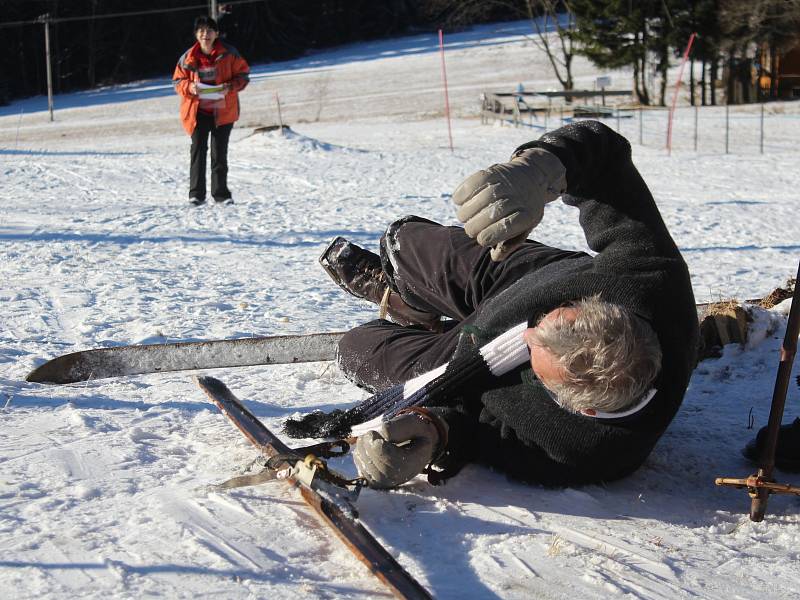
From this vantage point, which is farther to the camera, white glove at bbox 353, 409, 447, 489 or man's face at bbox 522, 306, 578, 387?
white glove at bbox 353, 409, 447, 489

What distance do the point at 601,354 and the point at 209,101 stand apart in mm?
7110

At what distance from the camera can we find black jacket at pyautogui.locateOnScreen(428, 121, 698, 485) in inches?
95.3

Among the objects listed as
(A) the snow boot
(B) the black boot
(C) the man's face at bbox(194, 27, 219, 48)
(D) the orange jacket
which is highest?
(C) the man's face at bbox(194, 27, 219, 48)

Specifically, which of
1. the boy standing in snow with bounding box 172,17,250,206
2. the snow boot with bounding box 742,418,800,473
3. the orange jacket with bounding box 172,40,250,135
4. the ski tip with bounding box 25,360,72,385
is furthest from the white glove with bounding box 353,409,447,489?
the orange jacket with bounding box 172,40,250,135

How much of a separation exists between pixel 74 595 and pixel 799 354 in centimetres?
281

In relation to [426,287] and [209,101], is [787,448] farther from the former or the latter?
[209,101]

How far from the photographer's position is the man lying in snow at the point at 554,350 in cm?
225

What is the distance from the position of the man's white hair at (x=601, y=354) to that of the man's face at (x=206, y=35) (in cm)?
697

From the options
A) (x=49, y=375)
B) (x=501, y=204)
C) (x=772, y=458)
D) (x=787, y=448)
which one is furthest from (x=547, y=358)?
(x=49, y=375)

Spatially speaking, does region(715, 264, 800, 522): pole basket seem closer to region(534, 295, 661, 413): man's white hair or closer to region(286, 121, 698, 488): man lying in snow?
region(286, 121, 698, 488): man lying in snow

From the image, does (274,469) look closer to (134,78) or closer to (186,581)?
(186,581)

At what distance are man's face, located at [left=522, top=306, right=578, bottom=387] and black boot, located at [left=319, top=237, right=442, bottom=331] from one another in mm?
1139

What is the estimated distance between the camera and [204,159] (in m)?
8.72

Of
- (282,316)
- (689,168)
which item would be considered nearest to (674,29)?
(689,168)
